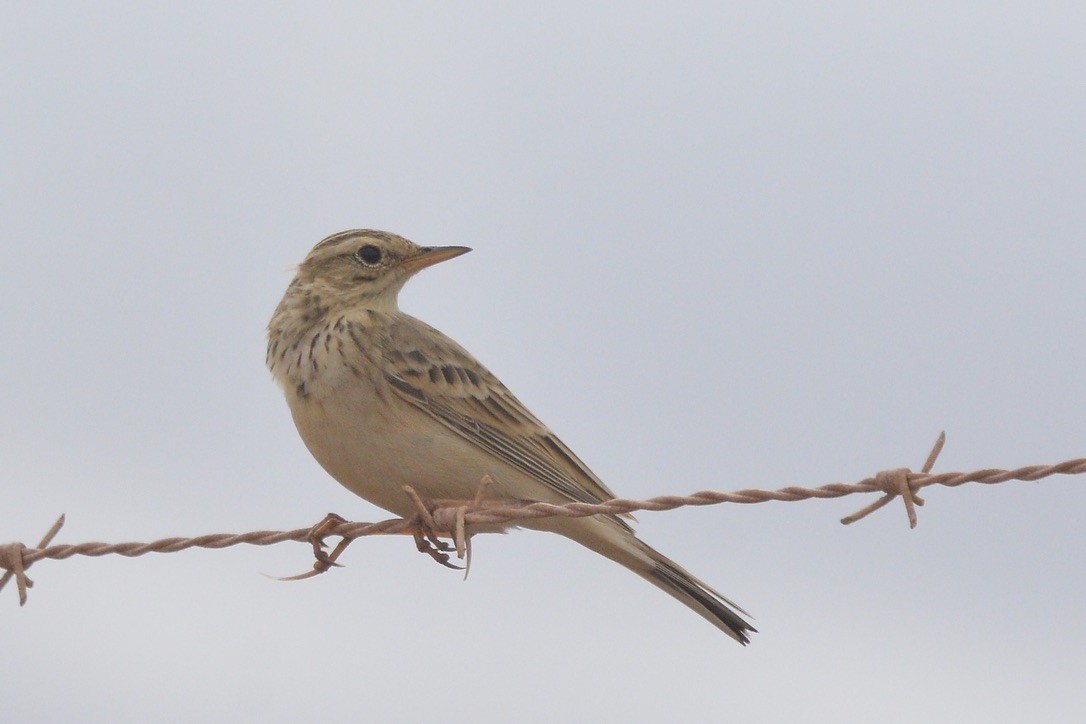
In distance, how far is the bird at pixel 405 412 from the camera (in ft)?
28.8

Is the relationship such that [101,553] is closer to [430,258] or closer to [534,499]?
[534,499]

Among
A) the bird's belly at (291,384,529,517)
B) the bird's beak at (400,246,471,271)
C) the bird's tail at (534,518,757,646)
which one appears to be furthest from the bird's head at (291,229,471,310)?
the bird's tail at (534,518,757,646)

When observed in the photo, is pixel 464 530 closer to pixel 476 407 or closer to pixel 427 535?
pixel 427 535

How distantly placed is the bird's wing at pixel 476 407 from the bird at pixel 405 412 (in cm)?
1

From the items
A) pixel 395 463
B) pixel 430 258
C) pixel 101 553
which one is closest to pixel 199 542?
pixel 101 553

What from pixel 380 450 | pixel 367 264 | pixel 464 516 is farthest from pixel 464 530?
pixel 367 264

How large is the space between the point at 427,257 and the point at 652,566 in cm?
302

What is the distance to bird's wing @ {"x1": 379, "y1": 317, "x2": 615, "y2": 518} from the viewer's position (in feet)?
30.7

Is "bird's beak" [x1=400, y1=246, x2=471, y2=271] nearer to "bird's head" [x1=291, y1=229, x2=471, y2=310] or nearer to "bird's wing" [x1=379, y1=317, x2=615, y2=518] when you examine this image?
"bird's head" [x1=291, y1=229, x2=471, y2=310]

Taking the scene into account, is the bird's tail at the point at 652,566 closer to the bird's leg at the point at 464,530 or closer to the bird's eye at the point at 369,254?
the bird's leg at the point at 464,530

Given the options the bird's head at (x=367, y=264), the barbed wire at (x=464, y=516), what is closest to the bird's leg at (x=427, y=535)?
the barbed wire at (x=464, y=516)

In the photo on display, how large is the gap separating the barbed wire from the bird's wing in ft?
4.90

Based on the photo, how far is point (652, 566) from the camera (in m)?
9.12

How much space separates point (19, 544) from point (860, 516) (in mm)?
4291
